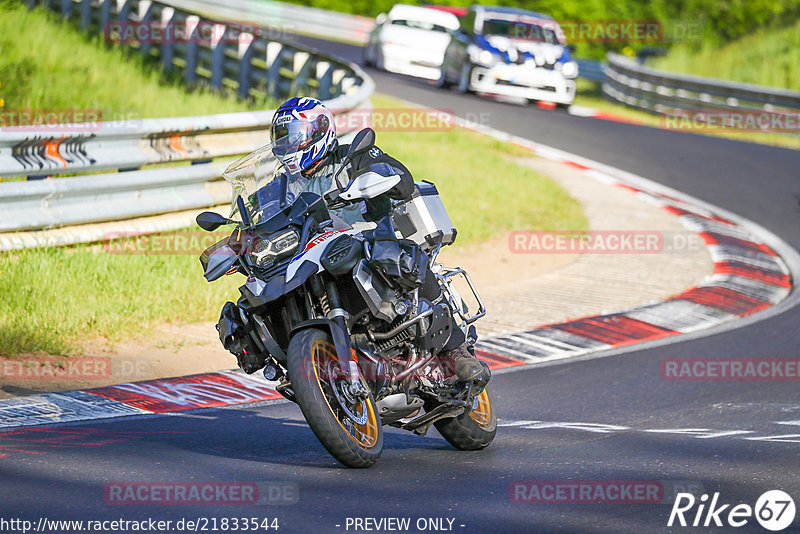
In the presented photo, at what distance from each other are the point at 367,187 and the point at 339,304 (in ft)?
1.88

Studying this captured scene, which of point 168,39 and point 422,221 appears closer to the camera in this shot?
point 422,221

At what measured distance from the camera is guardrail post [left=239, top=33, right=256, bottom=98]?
18.6m

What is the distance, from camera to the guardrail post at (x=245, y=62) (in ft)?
61.2

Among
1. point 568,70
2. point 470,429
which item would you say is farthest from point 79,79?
point 470,429

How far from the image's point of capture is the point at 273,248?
17.4 ft

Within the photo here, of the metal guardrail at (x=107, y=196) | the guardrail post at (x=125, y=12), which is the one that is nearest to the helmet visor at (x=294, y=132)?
the metal guardrail at (x=107, y=196)

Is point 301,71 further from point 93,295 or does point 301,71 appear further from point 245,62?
point 93,295

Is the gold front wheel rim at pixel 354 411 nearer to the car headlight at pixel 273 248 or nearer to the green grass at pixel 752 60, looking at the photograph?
the car headlight at pixel 273 248

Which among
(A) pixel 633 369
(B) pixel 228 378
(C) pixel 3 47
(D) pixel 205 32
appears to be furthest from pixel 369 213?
(D) pixel 205 32

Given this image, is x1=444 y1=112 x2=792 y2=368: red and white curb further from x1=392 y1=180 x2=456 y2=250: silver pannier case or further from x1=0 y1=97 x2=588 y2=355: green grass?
x1=392 y1=180 x2=456 y2=250: silver pannier case

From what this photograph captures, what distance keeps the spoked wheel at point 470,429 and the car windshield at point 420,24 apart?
19.7 m

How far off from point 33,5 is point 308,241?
20.0 meters

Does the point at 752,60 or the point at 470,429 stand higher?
the point at 470,429

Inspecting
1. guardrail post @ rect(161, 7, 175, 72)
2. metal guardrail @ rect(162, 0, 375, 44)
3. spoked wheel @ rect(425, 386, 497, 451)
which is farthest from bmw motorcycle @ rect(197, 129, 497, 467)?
metal guardrail @ rect(162, 0, 375, 44)
